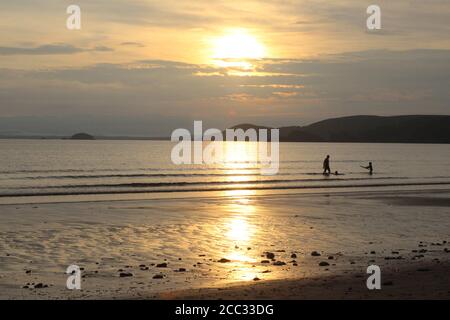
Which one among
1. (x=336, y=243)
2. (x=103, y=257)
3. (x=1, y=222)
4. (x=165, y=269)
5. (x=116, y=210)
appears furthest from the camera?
(x=116, y=210)

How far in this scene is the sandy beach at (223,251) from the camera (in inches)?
A: 504

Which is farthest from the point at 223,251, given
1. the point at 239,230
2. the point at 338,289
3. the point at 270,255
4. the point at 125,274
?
the point at 338,289

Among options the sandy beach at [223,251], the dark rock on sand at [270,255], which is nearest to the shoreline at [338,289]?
the sandy beach at [223,251]

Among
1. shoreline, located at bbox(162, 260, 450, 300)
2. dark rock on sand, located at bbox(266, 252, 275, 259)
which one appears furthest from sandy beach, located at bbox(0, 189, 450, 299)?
dark rock on sand, located at bbox(266, 252, 275, 259)

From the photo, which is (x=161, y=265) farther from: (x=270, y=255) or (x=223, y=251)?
(x=270, y=255)

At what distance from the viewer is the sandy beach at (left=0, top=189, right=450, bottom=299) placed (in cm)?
1281

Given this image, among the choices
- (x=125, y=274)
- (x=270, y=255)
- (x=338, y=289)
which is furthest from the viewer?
(x=270, y=255)

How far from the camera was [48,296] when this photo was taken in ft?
40.6

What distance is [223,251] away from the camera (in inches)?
705

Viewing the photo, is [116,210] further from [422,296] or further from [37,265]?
[422,296]

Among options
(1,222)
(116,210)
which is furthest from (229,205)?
(1,222)

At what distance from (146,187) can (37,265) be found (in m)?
33.7

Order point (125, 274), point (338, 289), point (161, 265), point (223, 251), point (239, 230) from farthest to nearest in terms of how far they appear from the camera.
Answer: point (239, 230)
point (223, 251)
point (161, 265)
point (125, 274)
point (338, 289)
